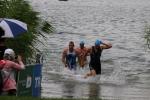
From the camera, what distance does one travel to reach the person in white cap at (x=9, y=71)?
1314cm

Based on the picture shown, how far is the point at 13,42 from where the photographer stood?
19.3 meters

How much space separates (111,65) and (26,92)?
16938 mm

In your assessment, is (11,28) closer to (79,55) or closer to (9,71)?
(9,71)

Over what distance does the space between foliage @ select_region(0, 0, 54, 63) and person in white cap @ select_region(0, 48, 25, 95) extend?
576cm

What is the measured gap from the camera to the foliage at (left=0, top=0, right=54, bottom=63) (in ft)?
63.5

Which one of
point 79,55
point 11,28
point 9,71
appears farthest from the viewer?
point 79,55

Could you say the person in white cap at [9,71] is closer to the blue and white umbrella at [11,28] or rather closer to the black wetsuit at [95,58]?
the blue and white umbrella at [11,28]

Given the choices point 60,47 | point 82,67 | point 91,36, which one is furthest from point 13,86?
point 91,36

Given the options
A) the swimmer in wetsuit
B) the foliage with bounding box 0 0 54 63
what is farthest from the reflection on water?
the foliage with bounding box 0 0 54 63

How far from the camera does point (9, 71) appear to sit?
13.2m

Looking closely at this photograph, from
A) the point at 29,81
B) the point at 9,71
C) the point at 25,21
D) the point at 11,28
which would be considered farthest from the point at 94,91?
the point at 9,71

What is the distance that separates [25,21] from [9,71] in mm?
7048

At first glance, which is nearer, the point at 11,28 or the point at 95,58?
the point at 11,28

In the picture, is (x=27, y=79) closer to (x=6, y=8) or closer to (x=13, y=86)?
(x=13, y=86)
